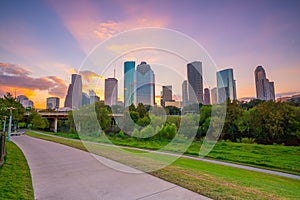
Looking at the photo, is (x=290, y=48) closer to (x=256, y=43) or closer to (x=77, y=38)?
(x=256, y=43)

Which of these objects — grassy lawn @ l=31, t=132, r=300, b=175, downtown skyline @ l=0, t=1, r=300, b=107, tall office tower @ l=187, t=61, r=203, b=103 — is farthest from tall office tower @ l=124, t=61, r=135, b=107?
grassy lawn @ l=31, t=132, r=300, b=175

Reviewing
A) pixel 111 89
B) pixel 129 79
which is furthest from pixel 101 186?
pixel 129 79

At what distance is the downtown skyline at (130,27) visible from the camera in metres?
8.02

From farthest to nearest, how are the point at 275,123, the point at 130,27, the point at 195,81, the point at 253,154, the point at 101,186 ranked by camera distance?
the point at 275,123 < the point at 253,154 < the point at 130,27 < the point at 195,81 < the point at 101,186

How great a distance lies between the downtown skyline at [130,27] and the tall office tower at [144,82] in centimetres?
266

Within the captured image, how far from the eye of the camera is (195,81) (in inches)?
175

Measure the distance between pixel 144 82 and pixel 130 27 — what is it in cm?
411

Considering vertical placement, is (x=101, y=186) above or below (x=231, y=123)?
below

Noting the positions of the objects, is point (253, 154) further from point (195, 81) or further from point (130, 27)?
point (130, 27)

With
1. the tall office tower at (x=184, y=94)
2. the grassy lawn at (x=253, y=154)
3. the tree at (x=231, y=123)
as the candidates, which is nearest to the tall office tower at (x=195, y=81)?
the tall office tower at (x=184, y=94)

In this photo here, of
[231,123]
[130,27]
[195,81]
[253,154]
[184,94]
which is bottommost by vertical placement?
[253,154]

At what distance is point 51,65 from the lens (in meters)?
10.4

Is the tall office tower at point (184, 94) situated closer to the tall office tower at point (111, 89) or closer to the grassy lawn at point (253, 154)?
the tall office tower at point (111, 89)

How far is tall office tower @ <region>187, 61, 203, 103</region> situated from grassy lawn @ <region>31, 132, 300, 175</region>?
801cm
